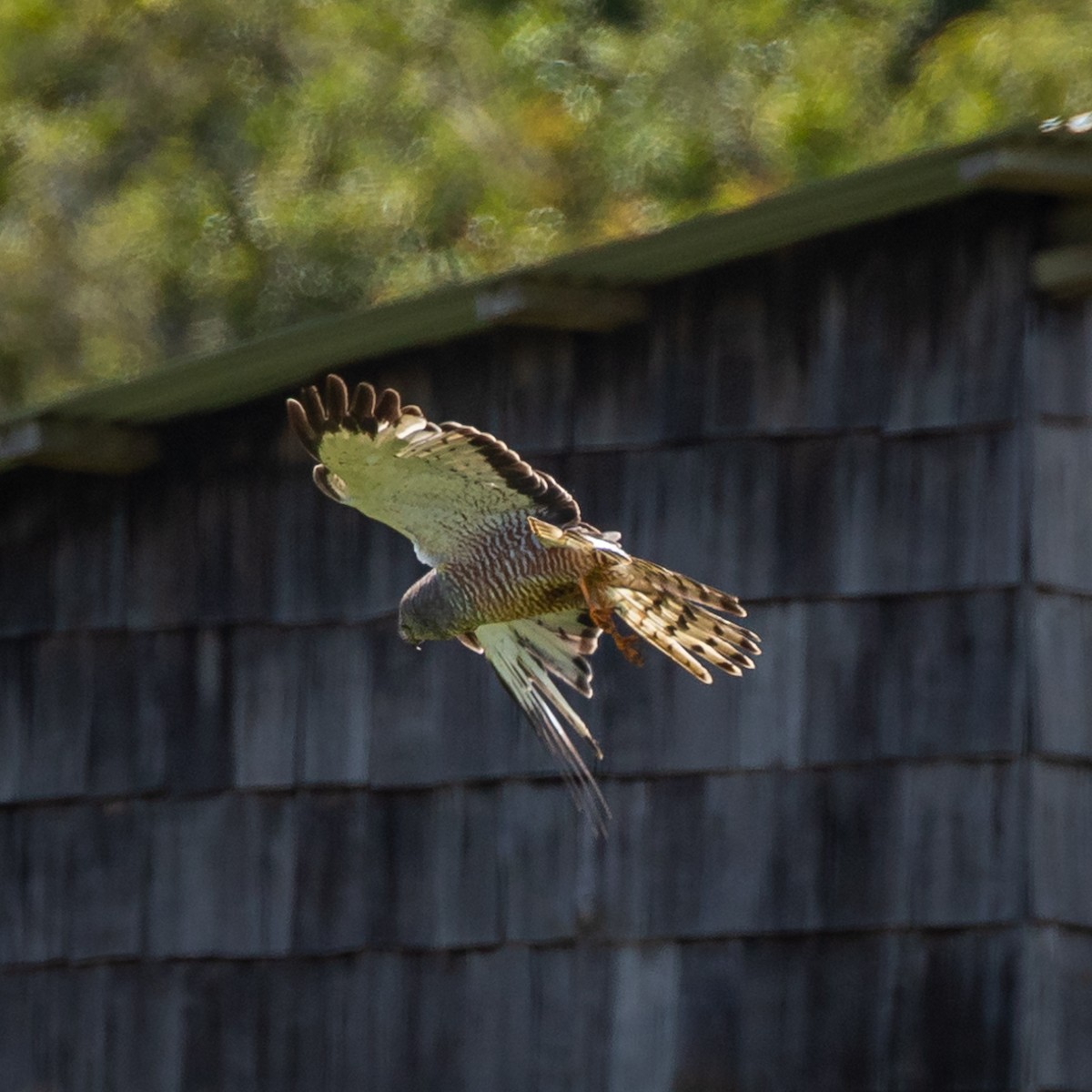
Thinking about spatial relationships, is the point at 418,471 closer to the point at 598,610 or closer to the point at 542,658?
the point at 598,610

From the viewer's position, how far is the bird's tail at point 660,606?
6.88m

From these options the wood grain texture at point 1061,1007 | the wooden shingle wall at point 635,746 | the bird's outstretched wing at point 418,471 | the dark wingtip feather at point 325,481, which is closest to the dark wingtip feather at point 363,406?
the bird's outstretched wing at point 418,471

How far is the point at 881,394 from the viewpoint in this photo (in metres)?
8.20

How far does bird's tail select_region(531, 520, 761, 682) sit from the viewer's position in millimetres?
6875

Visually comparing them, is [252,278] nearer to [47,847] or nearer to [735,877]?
[47,847]

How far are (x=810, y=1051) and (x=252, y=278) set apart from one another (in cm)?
1183

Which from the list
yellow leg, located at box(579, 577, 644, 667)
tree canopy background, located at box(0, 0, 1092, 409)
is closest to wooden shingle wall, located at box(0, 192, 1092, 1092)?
yellow leg, located at box(579, 577, 644, 667)

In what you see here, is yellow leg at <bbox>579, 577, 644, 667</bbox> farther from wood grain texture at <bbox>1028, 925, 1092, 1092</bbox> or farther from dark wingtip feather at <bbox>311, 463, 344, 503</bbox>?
wood grain texture at <bbox>1028, 925, 1092, 1092</bbox>

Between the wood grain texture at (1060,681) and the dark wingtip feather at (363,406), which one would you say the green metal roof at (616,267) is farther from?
the dark wingtip feather at (363,406)

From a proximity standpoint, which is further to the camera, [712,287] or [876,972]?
[712,287]

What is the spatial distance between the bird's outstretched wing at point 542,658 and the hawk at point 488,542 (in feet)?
0.05

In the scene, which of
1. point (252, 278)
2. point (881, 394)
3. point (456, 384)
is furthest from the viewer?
point (252, 278)

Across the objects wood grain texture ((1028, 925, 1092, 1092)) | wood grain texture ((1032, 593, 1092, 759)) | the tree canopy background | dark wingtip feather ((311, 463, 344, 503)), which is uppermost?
the tree canopy background

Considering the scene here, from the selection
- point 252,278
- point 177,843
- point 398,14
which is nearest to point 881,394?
point 177,843
